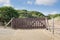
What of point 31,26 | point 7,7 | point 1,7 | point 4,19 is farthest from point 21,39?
point 1,7

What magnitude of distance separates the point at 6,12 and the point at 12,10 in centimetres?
101

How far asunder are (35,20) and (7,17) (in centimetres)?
→ 416

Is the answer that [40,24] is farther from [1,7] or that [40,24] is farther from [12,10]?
[1,7]

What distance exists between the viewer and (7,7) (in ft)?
78.0

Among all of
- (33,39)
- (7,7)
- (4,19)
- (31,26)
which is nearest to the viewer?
(33,39)

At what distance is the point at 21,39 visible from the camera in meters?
10.5

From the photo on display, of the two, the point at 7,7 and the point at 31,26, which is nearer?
the point at 31,26

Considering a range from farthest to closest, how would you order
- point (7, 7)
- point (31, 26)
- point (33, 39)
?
point (7, 7) → point (31, 26) → point (33, 39)

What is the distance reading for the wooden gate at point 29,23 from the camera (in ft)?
64.2

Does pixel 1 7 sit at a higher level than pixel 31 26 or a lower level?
higher

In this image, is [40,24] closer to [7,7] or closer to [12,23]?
[12,23]

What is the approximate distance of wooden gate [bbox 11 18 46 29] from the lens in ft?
64.2

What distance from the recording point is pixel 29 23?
19.8m

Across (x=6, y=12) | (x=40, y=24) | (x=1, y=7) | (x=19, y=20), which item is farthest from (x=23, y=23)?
(x=1, y=7)
